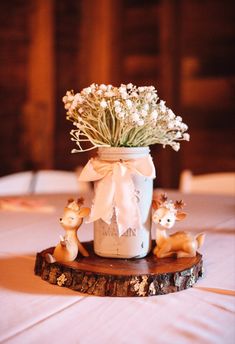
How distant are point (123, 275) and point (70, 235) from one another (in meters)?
0.17

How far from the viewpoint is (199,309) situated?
101 centimetres

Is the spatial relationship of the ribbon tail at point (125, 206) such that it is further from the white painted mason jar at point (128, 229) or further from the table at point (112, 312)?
the table at point (112, 312)

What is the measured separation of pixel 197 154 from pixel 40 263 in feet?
10.2

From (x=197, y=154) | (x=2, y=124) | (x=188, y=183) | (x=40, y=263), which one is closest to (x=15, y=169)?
(x=2, y=124)

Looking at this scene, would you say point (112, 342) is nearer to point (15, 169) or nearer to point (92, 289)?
point (92, 289)

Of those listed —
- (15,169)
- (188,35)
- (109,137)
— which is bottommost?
(15,169)

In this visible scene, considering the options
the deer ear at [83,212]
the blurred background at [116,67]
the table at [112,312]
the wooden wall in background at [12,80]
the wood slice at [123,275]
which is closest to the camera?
the table at [112,312]

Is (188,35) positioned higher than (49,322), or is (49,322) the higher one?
(188,35)

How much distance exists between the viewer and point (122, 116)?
108cm

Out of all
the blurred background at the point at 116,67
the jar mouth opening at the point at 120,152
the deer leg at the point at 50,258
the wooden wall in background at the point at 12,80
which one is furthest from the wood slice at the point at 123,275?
the wooden wall in background at the point at 12,80

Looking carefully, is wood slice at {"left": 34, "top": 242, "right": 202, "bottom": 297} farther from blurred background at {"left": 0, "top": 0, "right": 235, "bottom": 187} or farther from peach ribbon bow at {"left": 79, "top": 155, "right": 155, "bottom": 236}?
blurred background at {"left": 0, "top": 0, "right": 235, "bottom": 187}

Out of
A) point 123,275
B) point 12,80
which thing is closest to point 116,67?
point 12,80

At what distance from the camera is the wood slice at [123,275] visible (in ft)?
3.46

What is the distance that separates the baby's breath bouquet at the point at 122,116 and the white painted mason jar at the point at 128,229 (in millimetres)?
22
